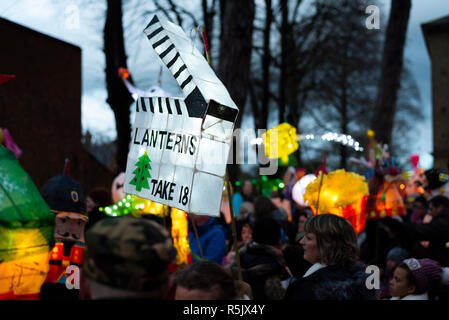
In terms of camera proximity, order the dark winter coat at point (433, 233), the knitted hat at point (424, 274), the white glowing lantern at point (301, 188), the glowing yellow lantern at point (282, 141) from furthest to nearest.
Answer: the glowing yellow lantern at point (282, 141) → the white glowing lantern at point (301, 188) → the dark winter coat at point (433, 233) → the knitted hat at point (424, 274)

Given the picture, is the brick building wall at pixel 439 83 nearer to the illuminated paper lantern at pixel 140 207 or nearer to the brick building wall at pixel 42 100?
the brick building wall at pixel 42 100

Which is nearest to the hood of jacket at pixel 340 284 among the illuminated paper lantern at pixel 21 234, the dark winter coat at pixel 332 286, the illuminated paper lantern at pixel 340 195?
the dark winter coat at pixel 332 286

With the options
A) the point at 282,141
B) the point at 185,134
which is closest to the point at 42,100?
the point at 282,141

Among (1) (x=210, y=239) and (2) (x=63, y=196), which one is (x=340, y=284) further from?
(1) (x=210, y=239)

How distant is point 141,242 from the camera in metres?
1.58

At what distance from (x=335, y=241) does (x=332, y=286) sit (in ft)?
0.97

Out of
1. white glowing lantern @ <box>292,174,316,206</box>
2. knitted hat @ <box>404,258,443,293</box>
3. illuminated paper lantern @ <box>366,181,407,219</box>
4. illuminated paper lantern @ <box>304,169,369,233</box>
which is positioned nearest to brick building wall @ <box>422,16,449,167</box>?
illuminated paper lantern @ <box>366,181,407,219</box>

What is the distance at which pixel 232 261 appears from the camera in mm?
5078

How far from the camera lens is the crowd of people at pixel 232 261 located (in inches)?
62.2

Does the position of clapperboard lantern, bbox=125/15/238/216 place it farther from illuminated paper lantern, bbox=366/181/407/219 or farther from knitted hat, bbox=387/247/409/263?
knitted hat, bbox=387/247/409/263
